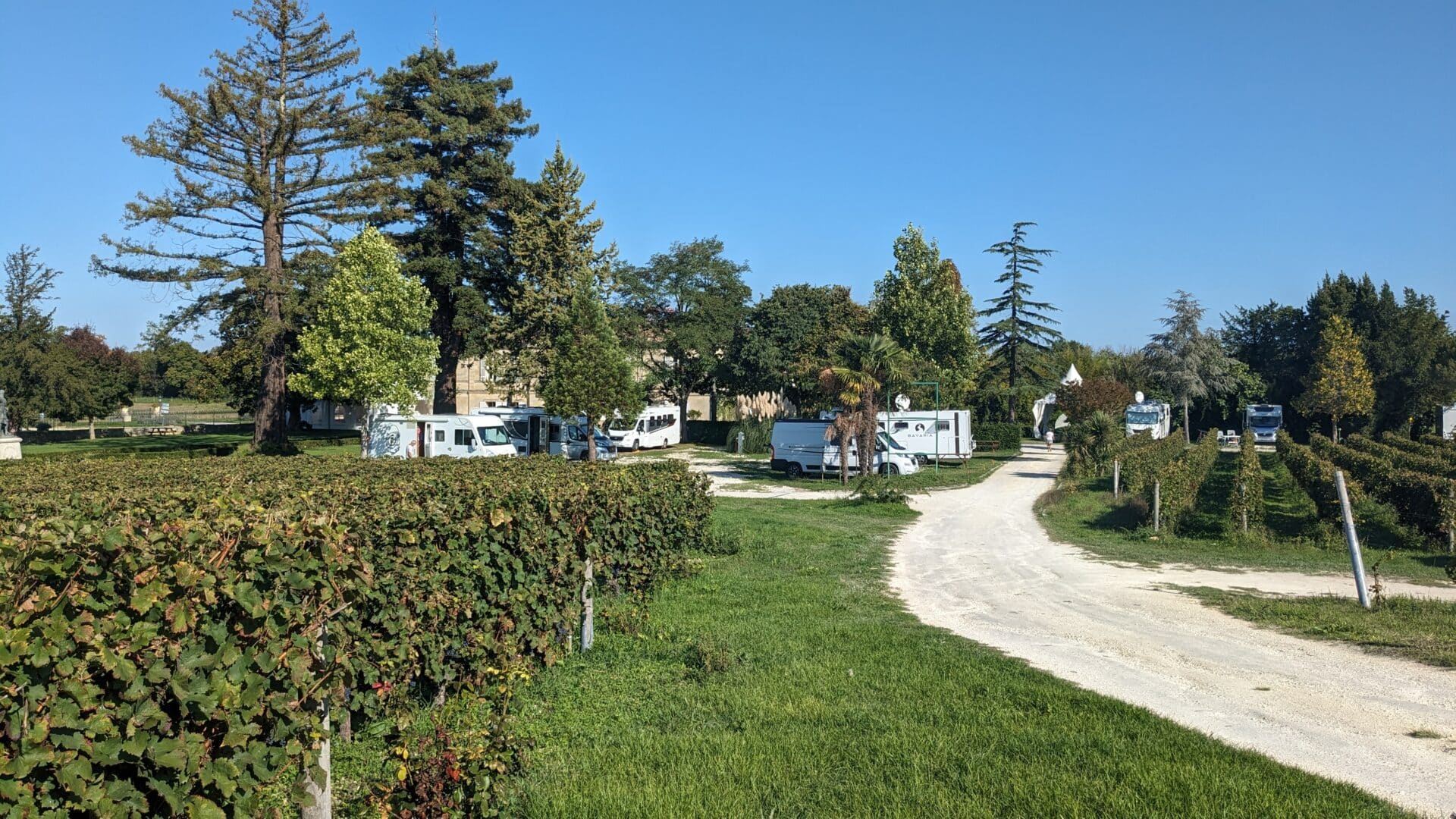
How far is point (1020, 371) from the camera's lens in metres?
55.6

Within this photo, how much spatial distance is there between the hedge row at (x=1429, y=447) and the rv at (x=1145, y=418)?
9798mm

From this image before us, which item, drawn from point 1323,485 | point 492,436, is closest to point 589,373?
point 492,436

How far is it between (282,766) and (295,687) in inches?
10.9

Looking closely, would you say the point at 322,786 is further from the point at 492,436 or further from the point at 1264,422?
the point at 1264,422

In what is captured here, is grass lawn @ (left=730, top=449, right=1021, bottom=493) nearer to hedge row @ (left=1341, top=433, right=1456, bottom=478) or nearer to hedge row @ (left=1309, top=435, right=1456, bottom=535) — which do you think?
hedge row @ (left=1309, top=435, right=1456, bottom=535)

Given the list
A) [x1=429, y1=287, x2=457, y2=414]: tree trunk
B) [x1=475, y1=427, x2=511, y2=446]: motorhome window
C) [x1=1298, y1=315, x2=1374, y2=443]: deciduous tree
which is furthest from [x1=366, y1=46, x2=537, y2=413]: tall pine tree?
[x1=1298, y1=315, x2=1374, y2=443]: deciduous tree

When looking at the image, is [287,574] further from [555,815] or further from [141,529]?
[555,815]

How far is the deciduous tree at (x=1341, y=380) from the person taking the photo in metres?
47.7

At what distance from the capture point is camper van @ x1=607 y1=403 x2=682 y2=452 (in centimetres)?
4356

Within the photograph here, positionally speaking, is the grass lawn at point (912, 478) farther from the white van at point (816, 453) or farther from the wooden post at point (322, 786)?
the wooden post at point (322, 786)

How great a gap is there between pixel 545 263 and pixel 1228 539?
93.7 feet

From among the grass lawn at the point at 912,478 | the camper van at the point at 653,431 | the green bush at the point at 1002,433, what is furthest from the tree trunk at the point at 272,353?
the green bush at the point at 1002,433

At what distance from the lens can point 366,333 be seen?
3231 centimetres

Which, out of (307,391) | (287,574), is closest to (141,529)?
(287,574)
